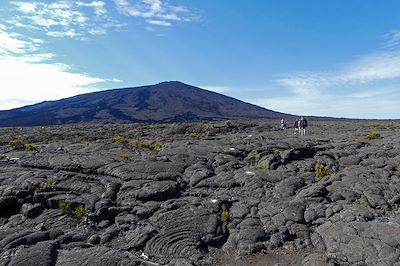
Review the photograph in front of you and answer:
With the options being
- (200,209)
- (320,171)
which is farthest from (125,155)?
(320,171)

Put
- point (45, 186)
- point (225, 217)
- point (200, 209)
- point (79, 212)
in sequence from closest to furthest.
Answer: point (225, 217)
point (200, 209)
point (79, 212)
point (45, 186)

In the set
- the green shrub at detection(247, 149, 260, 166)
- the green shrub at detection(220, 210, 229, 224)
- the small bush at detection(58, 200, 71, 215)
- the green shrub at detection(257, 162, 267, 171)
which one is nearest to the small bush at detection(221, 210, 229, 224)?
the green shrub at detection(220, 210, 229, 224)

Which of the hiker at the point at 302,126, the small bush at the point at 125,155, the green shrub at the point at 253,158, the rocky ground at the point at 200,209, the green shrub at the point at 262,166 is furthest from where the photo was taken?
the hiker at the point at 302,126

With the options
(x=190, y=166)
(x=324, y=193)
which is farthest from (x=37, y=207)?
(x=324, y=193)

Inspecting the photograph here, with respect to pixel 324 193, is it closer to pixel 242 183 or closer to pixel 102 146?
pixel 242 183

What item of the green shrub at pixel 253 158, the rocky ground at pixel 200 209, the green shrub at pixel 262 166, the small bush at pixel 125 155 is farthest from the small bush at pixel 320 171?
the small bush at pixel 125 155

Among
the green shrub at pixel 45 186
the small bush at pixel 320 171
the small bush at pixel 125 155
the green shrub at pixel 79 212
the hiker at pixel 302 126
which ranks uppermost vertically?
the hiker at pixel 302 126

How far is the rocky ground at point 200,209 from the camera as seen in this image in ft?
43.8

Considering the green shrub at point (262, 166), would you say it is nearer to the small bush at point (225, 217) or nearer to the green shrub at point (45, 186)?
the small bush at point (225, 217)

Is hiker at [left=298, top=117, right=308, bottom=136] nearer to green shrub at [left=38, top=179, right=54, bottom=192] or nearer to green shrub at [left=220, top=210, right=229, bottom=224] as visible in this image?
green shrub at [left=220, top=210, right=229, bottom=224]

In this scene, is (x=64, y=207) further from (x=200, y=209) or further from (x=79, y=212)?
(x=200, y=209)

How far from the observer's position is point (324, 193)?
1812 centimetres

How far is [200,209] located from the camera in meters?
16.9

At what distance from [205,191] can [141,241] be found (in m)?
5.62
